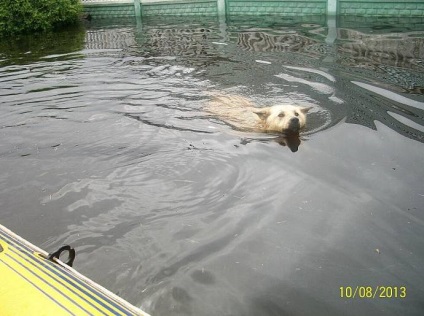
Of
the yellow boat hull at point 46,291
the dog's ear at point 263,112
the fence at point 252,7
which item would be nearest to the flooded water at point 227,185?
the dog's ear at point 263,112

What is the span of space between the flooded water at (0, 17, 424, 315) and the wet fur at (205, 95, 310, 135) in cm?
23

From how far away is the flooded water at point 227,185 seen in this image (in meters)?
3.39

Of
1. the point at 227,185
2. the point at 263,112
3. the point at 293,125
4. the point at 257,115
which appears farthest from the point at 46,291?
the point at 257,115

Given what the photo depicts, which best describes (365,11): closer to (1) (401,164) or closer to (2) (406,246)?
(1) (401,164)

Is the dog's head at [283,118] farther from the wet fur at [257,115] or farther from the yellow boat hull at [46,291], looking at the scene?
the yellow boat hull at [46,291]

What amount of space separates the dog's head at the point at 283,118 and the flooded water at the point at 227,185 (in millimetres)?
256

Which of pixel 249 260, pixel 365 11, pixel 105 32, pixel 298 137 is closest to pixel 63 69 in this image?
pixel 105 32

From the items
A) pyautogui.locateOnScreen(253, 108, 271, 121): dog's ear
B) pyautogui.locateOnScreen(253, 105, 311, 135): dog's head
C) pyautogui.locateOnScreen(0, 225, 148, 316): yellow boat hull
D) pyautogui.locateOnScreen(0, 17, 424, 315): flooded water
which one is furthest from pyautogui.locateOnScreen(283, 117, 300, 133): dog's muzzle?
pyautogui.locateOnScreen(0, 225, 148, 316): yellow boat hull

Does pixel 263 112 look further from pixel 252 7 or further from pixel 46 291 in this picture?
pixel 252 7

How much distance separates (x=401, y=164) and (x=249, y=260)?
2.65 m

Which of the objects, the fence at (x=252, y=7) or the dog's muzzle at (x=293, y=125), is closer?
the dog's muzzle at (x=293, y=125)

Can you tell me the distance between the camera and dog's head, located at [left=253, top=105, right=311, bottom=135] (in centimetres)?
609

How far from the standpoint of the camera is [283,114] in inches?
247

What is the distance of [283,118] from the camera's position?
619 cm
